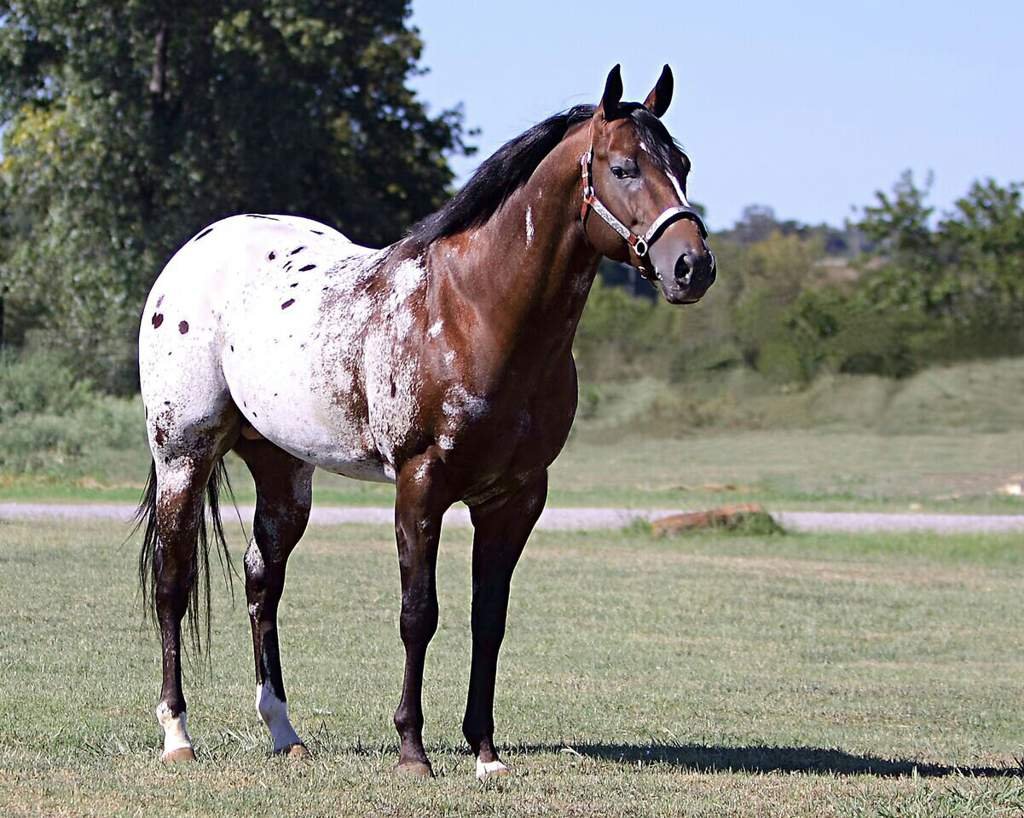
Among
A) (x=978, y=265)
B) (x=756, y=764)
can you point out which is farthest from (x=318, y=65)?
(x=756, y=764)

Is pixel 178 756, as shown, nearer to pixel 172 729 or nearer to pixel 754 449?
pixel 172 729

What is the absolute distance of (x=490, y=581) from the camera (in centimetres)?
657

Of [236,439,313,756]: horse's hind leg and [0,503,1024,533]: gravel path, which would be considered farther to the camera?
[0,503,1024,533]: gravel path

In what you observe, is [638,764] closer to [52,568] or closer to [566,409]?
[566,409]

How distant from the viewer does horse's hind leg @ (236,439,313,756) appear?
23.8 ft

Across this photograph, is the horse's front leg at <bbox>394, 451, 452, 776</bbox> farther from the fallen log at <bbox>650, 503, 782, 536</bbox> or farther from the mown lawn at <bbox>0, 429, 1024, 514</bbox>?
the mown lawn at <bbox>0, 429, 1024, 514</bbox>

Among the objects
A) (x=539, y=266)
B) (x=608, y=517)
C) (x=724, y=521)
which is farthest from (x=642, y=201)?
(x=608, y=517)

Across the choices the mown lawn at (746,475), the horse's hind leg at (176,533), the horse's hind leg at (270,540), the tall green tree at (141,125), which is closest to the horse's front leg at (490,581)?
the horse's hind leg at (270,540)

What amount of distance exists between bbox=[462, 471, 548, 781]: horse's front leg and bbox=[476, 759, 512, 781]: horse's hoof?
2 cm

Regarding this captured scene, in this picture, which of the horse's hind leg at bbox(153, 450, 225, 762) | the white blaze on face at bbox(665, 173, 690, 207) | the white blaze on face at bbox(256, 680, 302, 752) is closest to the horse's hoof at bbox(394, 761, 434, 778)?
the white blaze on face at bbox(256, 680, 302, 752)

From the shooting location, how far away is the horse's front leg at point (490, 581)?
6.52m

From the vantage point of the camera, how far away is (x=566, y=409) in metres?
6.36

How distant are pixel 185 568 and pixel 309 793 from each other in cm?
171

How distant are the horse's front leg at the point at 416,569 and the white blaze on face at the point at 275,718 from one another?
81 cm
